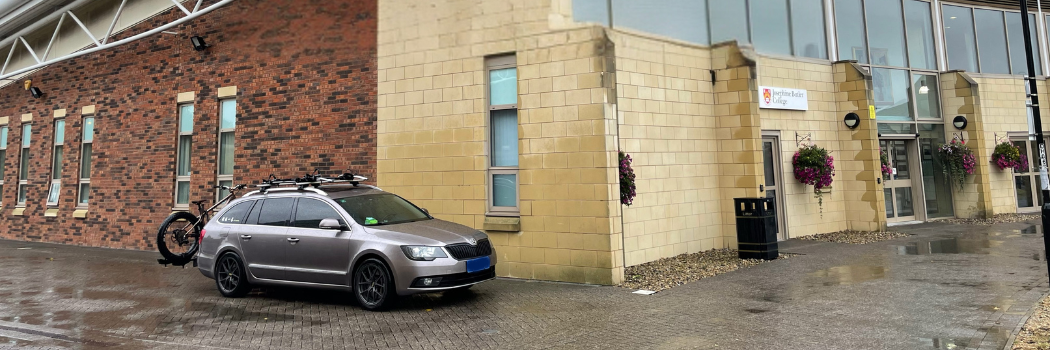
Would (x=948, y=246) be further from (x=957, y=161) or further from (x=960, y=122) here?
(x=960, y=122)

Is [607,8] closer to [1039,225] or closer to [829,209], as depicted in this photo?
[829,209]

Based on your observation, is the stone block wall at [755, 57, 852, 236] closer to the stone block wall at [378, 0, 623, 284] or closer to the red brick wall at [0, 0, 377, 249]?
the stone block wall at [378, 0, 623, 284]

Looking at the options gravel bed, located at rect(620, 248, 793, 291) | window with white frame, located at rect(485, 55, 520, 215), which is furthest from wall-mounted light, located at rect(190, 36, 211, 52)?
gravel bed, located at rect(620, 248, 793, 291)

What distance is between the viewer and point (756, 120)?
10.9m

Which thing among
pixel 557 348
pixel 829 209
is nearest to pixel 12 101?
pixel 557 348

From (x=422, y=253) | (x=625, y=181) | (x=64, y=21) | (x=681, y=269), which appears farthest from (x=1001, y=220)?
(x=64, y=21)

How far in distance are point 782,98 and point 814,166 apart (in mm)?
1578

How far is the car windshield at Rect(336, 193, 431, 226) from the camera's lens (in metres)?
7.23

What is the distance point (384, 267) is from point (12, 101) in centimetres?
1706

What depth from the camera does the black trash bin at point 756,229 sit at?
32.0ft

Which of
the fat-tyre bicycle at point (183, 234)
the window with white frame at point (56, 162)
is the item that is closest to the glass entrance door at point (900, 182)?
the fat-tyre bicycle at point (183, 234)

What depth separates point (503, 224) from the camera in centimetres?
902

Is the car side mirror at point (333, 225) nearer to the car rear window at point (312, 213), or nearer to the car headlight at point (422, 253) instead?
the car rear window at point (312, 213)

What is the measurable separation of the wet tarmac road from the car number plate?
0.45 m
